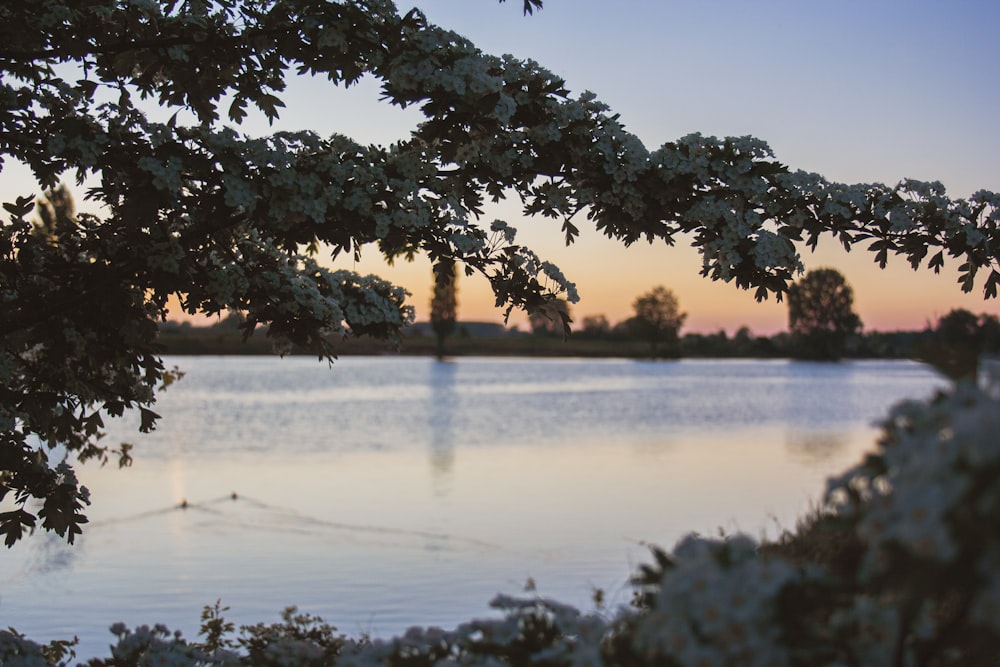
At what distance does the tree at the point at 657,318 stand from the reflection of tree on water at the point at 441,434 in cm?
6253

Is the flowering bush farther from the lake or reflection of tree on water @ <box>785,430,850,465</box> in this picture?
reflection of tree on water @ <box>785,430,850,465</box>

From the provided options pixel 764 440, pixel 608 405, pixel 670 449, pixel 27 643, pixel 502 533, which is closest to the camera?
pixel 27 643

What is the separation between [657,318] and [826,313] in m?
23.0

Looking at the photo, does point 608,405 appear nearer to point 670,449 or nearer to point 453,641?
point 670,449

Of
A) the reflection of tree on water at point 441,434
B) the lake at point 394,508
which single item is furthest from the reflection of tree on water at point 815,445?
the reflection of tree on water at point 441,434

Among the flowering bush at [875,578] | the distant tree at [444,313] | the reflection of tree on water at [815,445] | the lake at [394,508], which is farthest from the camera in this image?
the distant tree at [444,313]

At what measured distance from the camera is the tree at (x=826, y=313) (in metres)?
111

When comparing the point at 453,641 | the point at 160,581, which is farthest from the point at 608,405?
the point at 453,641

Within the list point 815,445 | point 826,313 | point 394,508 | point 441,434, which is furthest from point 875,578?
point 826,313

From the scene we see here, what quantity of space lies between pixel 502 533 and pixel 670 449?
11997 millimetres

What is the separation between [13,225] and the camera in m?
5.25

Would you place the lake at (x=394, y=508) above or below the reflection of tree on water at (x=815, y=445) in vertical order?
below

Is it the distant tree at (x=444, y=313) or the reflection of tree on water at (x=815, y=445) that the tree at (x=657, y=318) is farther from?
the reflection of tree on water at (x=815, y=445)

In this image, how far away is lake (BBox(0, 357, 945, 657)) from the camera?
34.2ft
